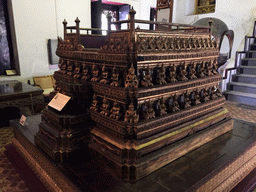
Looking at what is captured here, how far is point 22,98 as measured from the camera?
418 centimetres

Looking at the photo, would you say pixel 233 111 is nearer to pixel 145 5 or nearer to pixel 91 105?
pixel 91 105

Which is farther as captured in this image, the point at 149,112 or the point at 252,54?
the point at 252,54

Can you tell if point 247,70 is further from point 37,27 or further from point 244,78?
point 37,27

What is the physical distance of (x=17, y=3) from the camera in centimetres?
546

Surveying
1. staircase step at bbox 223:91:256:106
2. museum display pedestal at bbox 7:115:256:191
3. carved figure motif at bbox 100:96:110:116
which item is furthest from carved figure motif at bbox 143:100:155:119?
staircase step at bbox 223:91:256:106

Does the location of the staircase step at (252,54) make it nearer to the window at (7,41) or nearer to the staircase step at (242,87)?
the staircase step at (242,87)

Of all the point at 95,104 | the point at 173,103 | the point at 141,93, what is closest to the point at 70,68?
the point at 95,104

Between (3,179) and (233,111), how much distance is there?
4.76 metres

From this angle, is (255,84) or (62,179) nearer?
(62,179)

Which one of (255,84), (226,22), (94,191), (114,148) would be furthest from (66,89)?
(226,22)

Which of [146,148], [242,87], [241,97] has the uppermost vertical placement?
[146,148]

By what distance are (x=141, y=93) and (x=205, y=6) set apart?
780 centimetres

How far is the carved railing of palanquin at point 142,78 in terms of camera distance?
1.68m

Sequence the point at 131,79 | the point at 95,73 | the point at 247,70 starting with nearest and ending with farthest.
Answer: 1. the point at 131,79
2. the point at 95,73
3. the point at 247,70
